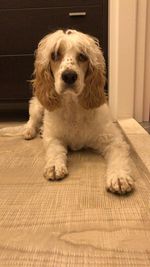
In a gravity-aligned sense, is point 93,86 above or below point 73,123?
above

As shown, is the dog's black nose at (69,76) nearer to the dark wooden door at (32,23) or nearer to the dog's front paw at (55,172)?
the dog's front paw at (55,172)

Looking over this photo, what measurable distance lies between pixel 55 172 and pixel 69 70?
0.49m

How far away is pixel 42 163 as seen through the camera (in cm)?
173

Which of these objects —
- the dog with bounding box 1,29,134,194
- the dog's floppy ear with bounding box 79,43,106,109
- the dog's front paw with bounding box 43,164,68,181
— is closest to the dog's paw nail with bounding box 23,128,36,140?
the dog with bounding box 1,29,134,194

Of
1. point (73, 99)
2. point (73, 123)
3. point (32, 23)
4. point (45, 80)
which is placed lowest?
point (73, 123)

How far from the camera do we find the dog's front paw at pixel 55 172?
1485mm

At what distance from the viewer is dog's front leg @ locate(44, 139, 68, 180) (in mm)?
1491

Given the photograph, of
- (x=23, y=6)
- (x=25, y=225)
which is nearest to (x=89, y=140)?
(x=25, y=225)

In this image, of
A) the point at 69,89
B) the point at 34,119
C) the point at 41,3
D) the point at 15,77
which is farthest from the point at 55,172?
the point at 41,3

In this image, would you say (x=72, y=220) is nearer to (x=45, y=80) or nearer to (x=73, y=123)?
(x=73, y=123)

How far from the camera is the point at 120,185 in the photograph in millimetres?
1314

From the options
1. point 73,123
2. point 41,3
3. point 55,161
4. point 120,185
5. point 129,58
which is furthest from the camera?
point 129,58

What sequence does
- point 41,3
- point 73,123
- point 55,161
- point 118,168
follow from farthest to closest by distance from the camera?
point 41,3 < point 73,123 < point 55,161 < point 118,168

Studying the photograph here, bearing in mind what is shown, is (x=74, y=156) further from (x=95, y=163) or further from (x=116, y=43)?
(x=116, y=43)
